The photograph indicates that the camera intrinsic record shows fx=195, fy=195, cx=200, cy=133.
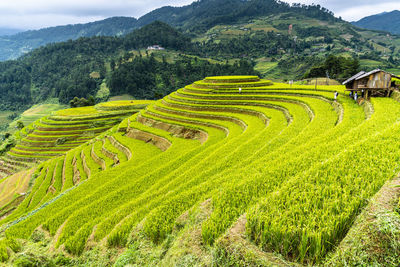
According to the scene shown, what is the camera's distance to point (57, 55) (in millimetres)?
136500

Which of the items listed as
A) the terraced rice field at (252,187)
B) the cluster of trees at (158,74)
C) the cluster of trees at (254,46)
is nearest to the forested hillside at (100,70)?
the cluster of trees at (158,74)

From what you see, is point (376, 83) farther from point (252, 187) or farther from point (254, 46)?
point (254, 46)

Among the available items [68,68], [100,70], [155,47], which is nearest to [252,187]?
[100,70]

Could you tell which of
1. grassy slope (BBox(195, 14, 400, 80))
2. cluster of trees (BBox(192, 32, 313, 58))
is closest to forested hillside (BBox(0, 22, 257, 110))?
grassy slope (BBox(195, 14, 400, 80))

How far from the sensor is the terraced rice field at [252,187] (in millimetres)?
3605

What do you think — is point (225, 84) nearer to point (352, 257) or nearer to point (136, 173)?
point (136, 173)

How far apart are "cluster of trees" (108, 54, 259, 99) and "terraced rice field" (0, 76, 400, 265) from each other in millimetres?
80337

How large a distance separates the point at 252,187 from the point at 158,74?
4333 inches

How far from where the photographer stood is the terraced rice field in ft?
11.8

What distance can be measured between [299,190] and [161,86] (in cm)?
10236

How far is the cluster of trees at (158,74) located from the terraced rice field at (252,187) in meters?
80.3

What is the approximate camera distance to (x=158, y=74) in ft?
352

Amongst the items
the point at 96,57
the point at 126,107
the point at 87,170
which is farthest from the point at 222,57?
the point at 87,170

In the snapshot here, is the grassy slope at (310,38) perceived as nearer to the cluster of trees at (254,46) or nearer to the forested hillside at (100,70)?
the cluster of trees at (254,46)
